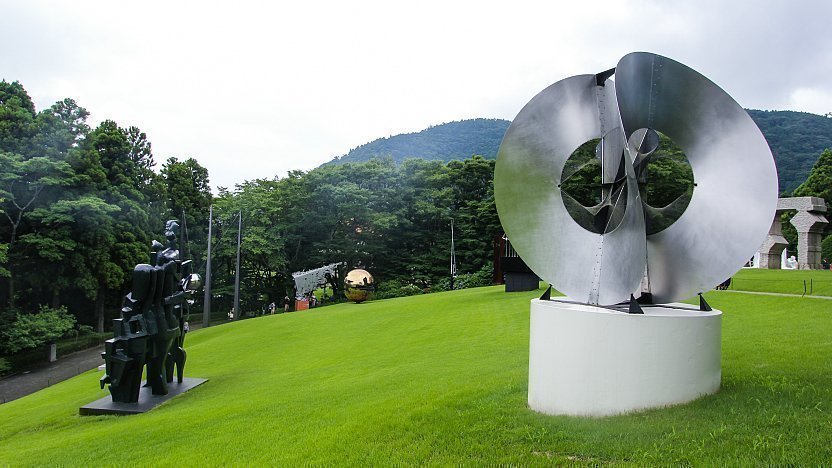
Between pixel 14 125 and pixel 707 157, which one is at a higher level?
pixel 14 125

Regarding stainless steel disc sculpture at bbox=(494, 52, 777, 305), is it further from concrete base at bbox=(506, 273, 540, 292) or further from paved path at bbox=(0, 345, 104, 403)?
paved path at bbox=(0, 345, 104, 403)

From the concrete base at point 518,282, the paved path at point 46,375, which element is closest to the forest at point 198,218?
the paved path at point 46,375

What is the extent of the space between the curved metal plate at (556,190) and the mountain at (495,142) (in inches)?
1497

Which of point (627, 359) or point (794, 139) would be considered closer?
A: point (627, 359)

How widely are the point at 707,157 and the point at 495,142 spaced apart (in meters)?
135

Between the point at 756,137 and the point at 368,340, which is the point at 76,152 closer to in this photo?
the point at 368,340

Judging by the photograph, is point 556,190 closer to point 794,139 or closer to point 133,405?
point 133,405

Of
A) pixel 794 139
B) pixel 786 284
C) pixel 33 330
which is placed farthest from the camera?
pixel 794 139

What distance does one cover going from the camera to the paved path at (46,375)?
1963 centimetres

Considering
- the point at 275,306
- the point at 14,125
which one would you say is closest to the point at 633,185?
the point at 14,125

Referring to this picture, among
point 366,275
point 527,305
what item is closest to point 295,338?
point 527,305

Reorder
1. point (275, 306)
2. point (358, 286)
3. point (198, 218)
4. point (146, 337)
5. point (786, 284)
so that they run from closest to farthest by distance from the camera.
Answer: point (146, 337) < point (786, 284) < point (358, 286) < point (275, 306) < point (198, 218)

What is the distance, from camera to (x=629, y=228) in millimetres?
6910

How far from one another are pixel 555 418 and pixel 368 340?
1139 cm
